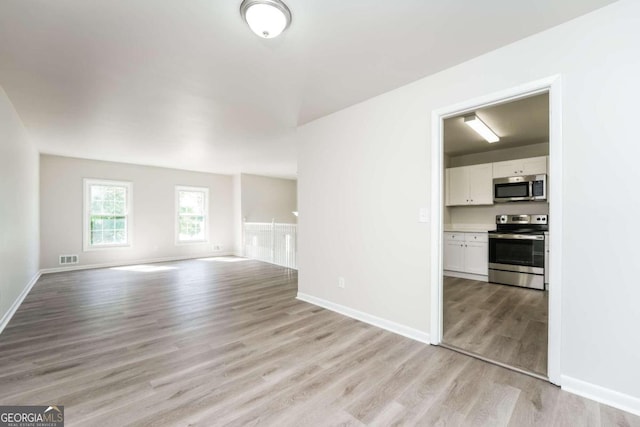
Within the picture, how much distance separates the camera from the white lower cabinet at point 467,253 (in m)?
5.07

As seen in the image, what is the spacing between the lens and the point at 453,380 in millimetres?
2041

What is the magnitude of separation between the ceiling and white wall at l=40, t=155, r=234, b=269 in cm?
649

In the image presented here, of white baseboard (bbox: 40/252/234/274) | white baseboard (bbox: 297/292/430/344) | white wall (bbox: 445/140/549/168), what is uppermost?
white wall (bbox: 445/140/549/168)

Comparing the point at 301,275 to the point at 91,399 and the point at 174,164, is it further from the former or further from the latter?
the point at 174,164

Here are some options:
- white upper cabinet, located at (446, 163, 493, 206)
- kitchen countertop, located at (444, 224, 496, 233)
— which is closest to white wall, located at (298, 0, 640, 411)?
kitchen countertop, located at (444, 224, 496, 233)

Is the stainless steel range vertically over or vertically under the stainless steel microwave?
under

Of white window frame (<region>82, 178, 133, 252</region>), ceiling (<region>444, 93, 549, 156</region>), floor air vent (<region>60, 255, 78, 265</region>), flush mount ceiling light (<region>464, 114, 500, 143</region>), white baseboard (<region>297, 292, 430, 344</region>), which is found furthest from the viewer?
white window frame (<region>82, 178, 133, 252</region>)

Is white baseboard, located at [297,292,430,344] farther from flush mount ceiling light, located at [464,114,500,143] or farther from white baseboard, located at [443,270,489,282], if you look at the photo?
white baseboard, located at [443,270,489,282]

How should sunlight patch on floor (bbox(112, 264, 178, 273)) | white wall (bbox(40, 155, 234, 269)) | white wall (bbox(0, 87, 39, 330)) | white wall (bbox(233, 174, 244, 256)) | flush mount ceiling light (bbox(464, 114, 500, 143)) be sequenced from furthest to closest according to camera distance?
white wall (bbox(233, 174, 244, 256)) < sunlight patch on floor (bbox(112, 264, 178, 273)) < white wall (bbox(40, 155, 234, 269)) < flush mount ceiling light (bbox(464, 114, 500, 143)) < white wall (bbox(0, 87, 39, 330))

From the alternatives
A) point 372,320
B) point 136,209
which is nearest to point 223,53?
point 372,320

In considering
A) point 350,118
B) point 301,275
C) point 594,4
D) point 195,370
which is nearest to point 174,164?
point 301,275

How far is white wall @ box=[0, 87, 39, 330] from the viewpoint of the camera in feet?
9.88

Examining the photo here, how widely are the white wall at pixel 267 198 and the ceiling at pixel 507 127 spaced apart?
5.43 metres

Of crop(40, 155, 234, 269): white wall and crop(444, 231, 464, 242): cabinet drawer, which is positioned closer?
crop(444, 231, 464, 242): cabinet drawer
